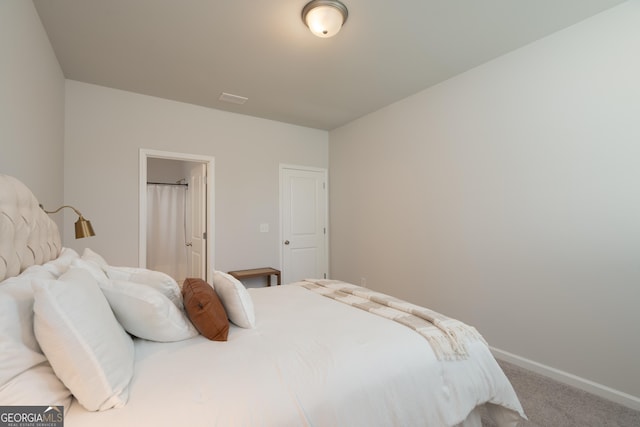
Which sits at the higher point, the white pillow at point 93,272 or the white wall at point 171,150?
the white wall at point 171,150

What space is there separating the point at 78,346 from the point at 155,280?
72 centimetres

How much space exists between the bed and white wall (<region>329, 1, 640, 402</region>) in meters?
1.04

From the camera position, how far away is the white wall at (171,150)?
302 cm

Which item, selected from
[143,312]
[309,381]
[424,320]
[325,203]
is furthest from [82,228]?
[325,203]

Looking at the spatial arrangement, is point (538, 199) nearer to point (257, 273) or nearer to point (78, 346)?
point (78, 346)

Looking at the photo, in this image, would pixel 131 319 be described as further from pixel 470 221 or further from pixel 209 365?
pixel 470 221

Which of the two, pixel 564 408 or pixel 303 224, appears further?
pixel 303 224

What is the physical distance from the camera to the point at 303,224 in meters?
4.50

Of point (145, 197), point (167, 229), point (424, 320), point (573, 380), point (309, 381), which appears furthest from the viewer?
point (167, 229)

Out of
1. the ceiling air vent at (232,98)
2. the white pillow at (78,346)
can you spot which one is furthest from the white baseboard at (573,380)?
the ceiling air vent at (232,98)

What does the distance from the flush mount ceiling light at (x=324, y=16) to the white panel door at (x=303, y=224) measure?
7.98ft

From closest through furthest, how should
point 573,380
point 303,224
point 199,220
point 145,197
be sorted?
point 573,380, point 145,197, point 199,220, point 303,224

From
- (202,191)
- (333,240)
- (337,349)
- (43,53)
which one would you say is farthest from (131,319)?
(333,240)

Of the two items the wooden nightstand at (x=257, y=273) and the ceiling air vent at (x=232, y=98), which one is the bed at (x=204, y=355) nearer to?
the wooden nightstand at (x=257, y=273)
